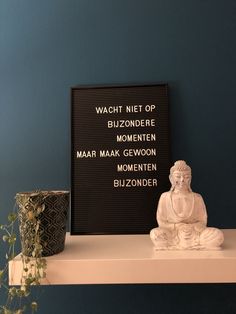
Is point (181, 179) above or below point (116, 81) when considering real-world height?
below

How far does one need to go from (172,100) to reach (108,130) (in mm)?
260

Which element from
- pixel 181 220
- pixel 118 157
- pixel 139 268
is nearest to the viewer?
pixel 139 268

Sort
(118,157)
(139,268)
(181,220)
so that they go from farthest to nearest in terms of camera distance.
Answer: (118,157) < (181,220) < (139,268)

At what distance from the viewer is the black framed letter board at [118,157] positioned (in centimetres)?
107

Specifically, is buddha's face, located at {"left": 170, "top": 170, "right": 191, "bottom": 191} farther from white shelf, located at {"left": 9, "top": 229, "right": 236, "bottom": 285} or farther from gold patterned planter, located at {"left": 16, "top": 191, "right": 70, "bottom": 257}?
gold patterned planter, located at {"left": 16, "top": 191, "right": 70, "bottom": 257}

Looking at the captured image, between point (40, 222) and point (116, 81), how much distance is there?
59 centimetres

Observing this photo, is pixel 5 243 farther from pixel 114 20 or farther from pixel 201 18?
pixel 201 18

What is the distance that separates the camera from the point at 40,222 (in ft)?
2.65

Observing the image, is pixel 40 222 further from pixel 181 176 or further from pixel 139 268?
pixel 181 176

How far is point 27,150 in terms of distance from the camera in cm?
112

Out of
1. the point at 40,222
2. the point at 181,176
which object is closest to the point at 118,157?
the point at 181,176

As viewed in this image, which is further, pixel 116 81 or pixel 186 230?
pixel 116 81

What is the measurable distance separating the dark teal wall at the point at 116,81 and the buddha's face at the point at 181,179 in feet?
0.63

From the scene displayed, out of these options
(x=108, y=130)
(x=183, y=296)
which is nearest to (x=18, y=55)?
(x=108, y=130)
